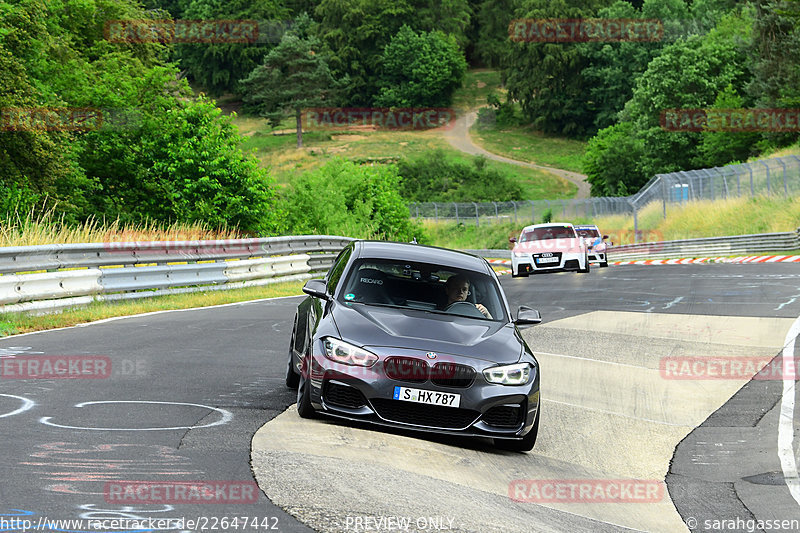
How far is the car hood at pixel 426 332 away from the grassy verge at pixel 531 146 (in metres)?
109

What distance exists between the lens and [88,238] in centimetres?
1941

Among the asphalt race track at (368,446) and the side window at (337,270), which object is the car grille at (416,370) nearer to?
the asphalt race track at (368,446)

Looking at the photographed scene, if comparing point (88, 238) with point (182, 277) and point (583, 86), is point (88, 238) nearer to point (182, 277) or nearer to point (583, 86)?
point (182, 277)

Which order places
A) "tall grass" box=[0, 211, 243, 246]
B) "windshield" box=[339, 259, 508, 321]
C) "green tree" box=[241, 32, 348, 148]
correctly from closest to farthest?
"windshield" box=[339, 259, 508, 321] → "tall grass" box=[0, 211, 243, 246] → "green tree" box=[241, 32, 348, 148]

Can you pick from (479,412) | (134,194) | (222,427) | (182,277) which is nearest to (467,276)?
(479,412)

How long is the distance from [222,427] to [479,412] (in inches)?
72.0

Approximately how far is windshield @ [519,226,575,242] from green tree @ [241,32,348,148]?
9631 centimetres

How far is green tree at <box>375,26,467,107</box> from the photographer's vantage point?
5492 inches

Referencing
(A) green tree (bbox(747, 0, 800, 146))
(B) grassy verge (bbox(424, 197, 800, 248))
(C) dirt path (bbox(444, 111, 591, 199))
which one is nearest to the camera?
(B) grassy verge (bbox(424, 197, 800, 248))

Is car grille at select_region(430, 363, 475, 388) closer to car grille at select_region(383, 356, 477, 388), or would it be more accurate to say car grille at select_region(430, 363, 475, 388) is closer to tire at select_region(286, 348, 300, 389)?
car grille at select_region(383, 356, 477, 388)

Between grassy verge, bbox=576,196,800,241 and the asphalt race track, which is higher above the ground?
the asphalt race track

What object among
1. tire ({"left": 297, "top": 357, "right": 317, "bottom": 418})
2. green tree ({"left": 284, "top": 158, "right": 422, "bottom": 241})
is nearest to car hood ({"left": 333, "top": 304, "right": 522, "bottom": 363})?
tire ({"left": 297, "top": 357, "right": 317, "bottom": 418})

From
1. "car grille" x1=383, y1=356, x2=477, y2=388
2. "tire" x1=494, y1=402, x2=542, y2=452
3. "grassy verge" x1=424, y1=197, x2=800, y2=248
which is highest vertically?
"car grille" x1=383, y1=356, x2=477, y2=388

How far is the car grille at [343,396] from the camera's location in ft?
25.1
